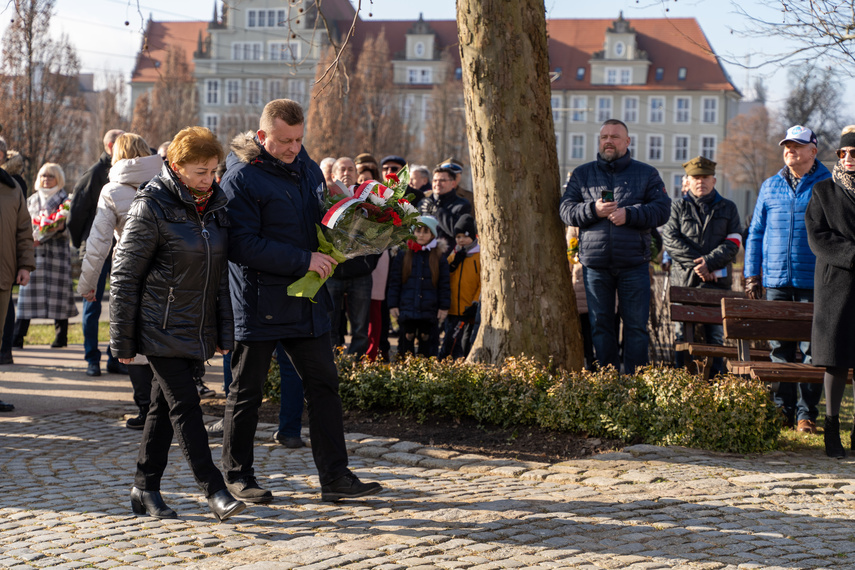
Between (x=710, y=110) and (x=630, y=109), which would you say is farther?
(x=630, y=109)

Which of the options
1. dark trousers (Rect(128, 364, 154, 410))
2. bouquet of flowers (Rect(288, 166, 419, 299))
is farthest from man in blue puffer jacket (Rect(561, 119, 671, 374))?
dark trousers (Rect(128, 364, 154, 410))

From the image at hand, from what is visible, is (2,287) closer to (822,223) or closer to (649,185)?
(649,185)

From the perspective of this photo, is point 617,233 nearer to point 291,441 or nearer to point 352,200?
point 291,441

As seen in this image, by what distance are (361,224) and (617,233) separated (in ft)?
10.2

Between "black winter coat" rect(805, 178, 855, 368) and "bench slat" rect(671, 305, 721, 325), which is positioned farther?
"bench slat" rect(671, 305, 721, 325)

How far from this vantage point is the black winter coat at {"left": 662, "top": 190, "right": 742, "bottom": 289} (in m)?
9.80

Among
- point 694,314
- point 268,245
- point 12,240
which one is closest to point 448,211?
point 694,314

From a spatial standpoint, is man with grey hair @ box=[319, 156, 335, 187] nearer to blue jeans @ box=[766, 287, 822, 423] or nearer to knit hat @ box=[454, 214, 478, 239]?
knit hat @ box=[454, 214, 478, 239]

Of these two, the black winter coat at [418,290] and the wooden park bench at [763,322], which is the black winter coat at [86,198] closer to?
the black winter coat at [418,290]

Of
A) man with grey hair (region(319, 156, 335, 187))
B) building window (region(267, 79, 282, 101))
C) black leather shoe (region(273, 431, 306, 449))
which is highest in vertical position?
building window (region(267, 79, 282, 101))

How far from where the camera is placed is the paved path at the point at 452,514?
4465 mm

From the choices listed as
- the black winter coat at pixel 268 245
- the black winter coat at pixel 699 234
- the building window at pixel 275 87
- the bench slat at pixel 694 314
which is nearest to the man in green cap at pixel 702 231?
the black winter coat at pixel 699 234

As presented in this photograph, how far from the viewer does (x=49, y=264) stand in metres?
11.2

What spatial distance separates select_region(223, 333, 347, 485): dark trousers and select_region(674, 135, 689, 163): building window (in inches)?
3104
